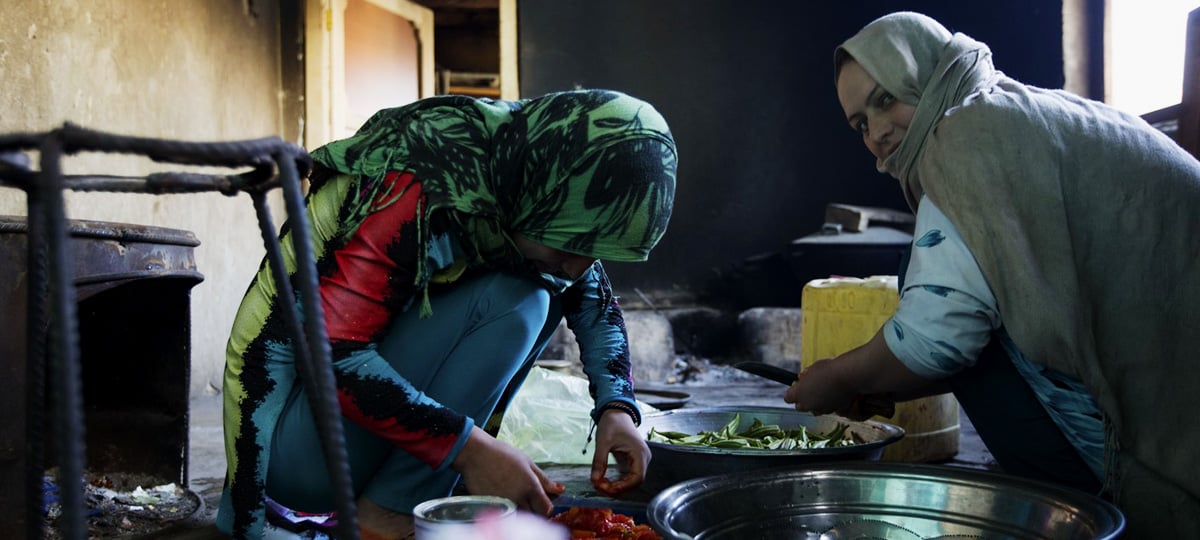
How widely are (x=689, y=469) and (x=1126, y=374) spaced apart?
36.4 inches

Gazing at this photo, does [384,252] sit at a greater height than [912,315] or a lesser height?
greater

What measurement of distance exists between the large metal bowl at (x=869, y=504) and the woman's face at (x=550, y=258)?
1.68ft

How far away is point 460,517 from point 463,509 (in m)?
0.03

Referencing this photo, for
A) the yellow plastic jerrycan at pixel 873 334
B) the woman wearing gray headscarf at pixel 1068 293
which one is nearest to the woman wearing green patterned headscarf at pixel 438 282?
the woman wearing gray headscarf at pixel 1068 293

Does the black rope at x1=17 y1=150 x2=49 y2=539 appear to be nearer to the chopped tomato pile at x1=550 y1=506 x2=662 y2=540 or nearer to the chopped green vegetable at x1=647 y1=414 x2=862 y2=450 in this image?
the chopped tomato pile at x1=550 y1=506 x2=662 y2=540

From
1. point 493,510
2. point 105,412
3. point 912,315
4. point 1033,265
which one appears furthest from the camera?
point 105,412

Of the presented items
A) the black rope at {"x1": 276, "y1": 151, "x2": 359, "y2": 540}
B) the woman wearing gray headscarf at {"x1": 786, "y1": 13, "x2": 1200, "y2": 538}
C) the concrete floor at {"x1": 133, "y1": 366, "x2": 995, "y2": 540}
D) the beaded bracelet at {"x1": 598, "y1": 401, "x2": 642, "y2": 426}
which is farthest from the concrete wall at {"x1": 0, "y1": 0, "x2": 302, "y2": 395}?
the woman wearing gray headscarf at {"x1": 786, "y1": 13, "x2": 1200, "y2": 538}

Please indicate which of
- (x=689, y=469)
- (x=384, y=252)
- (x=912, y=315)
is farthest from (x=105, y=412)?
(x=912, y=315)

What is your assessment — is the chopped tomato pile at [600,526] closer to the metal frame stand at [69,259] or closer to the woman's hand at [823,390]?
the woman's hand at [823,390]

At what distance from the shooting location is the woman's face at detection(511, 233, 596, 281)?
1771 millimetres

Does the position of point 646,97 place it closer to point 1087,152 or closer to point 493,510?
point 1087,152

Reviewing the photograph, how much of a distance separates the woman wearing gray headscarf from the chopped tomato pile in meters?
0.61

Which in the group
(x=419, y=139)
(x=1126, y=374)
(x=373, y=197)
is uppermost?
(x=419, y=139)

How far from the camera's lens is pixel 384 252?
158 centimetres
